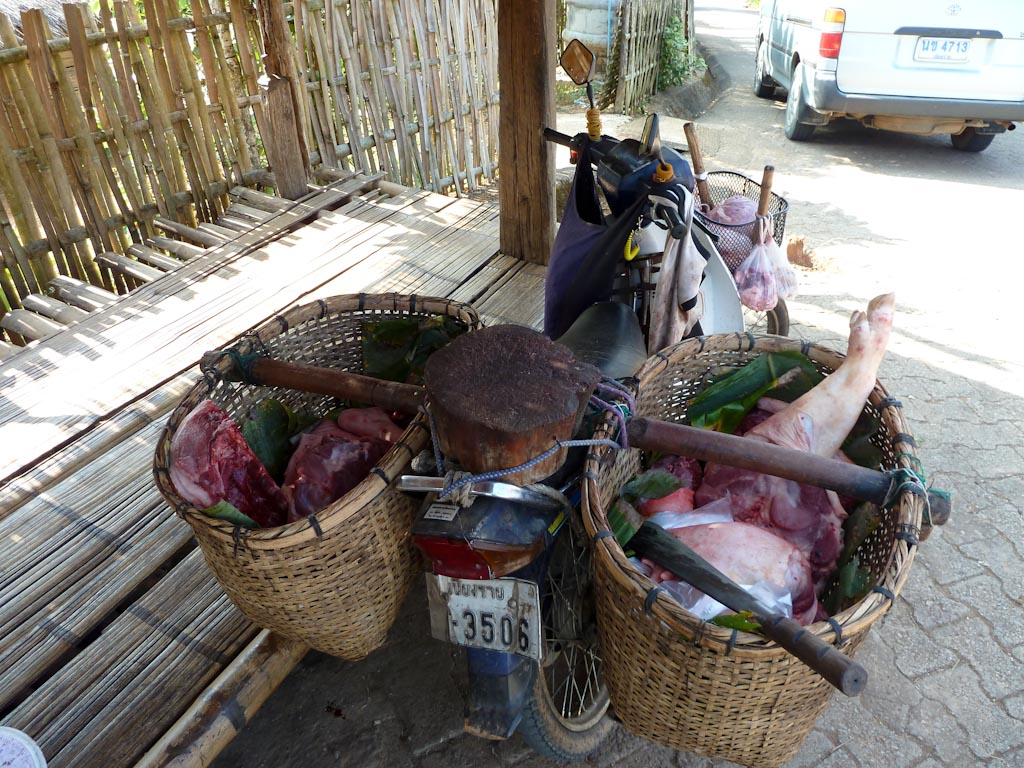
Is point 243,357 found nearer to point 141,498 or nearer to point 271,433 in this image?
point 271,433

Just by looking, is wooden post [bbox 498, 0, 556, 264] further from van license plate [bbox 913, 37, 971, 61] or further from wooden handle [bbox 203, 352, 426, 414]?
van license plate [bbox 913, 37, 971, 61]

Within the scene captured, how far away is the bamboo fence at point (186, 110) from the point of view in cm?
390

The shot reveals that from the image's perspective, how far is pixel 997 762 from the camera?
2057mm

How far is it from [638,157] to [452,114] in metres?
→ 3.70

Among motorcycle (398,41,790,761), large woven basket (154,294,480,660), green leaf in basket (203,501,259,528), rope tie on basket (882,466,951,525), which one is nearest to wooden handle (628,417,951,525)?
rope tie on basket (882,466,951,525)

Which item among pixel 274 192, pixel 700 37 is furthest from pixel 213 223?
pixel 700 37

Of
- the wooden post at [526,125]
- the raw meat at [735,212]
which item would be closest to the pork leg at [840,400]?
the raw meat at [735,212]

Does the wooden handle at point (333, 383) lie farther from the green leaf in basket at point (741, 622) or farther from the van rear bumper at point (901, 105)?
the van rear bumper at point (901, 105)

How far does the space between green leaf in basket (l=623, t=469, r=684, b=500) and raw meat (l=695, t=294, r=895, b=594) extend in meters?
0.13

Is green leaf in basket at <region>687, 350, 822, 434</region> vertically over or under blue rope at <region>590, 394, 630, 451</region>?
under

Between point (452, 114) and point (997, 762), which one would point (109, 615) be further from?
point (452, 114)

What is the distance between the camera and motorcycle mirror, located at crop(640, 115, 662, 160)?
7.29ft

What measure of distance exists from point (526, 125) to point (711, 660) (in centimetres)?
283

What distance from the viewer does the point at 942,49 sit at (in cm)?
593
